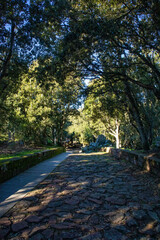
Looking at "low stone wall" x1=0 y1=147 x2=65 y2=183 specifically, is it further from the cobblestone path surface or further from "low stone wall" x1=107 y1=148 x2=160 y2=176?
"low stone wall" x1=107 y1=148 x2=160 y2=176

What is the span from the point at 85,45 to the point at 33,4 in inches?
108

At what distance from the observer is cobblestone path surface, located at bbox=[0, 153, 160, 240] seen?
2344 mm

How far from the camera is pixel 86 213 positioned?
2938mm

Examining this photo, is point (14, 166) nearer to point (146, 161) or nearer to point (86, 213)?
point (86, 213)

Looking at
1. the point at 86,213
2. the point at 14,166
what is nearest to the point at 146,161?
the point at 86,213

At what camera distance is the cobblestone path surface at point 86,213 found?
2344mm

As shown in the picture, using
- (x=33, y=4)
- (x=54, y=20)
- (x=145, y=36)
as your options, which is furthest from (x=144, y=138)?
(x=33, y=4)

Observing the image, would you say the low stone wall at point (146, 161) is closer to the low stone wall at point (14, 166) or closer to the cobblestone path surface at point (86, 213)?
the cobblestone path surface at point (86, 213)

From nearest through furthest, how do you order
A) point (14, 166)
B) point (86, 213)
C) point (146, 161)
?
point (86, 213)
point (14, 166)
point (146, 161)

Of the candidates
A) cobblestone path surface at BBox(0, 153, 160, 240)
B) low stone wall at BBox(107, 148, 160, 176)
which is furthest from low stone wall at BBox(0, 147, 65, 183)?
low stone wall at BBox(107, 148, 160, 176)

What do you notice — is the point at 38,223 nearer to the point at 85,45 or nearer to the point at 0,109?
the point at 85,45

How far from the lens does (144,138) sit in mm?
8312

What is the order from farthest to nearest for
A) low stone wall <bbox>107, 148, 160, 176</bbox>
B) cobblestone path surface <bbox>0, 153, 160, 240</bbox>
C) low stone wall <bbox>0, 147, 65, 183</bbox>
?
low stone wall <bbox>107, 148, 160, 176</bbox> → low stone wall <bbox>0, 147, 65, 183</bbox> → cobblestone path surface <bbox>0, 153, 160, 240</bbox>

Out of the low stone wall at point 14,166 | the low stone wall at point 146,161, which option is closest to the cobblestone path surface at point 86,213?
the low stone wall at point 146,161
